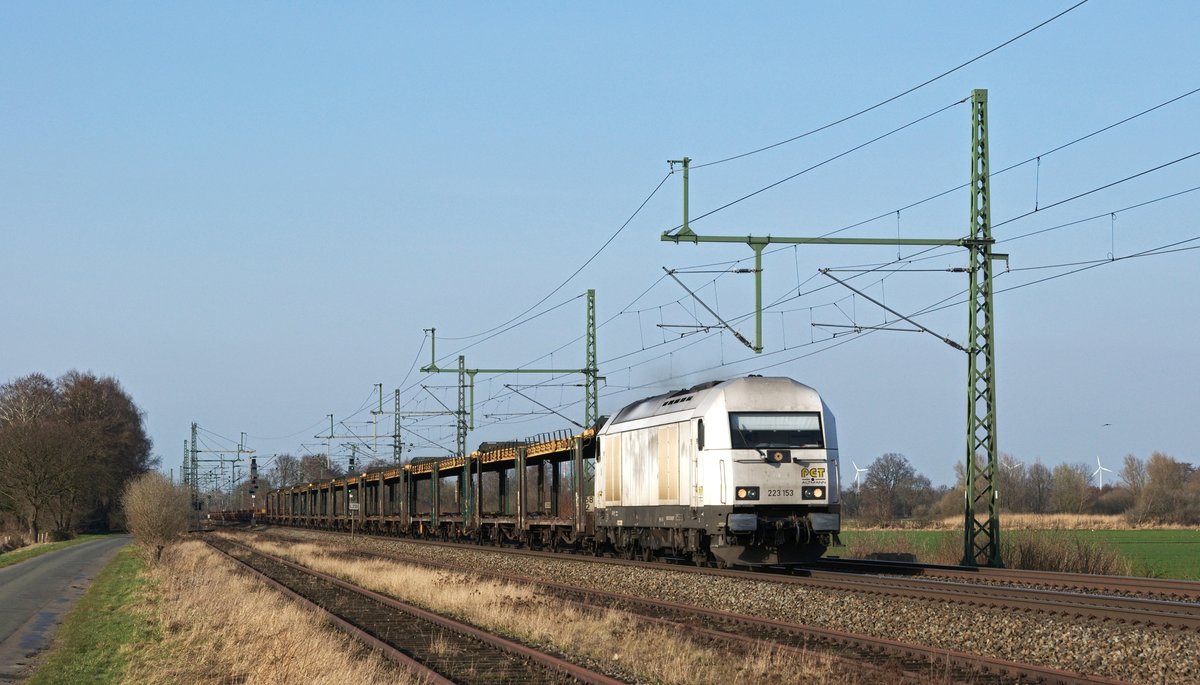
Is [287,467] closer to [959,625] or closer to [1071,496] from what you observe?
[1071,496]

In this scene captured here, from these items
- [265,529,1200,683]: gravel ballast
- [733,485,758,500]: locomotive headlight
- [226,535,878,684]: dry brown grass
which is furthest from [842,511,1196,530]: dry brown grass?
[265,529,1200,683]: gravel ballast

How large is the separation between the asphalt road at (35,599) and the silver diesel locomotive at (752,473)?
42.5 feet

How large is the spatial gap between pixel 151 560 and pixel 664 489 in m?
24.0

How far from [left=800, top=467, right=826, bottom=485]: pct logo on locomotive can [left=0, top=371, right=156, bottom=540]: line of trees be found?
69.1 metres

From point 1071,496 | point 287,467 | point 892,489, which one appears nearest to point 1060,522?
point 1071,496

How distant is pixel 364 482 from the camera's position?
245ft

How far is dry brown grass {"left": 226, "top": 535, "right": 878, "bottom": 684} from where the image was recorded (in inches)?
501

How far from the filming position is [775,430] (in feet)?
83.6

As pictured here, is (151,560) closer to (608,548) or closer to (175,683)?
(608,548)

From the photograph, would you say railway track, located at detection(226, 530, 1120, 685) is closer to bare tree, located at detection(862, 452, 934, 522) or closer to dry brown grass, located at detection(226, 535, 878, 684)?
dry brown grass, located at detection(226, 535, 878, 684)

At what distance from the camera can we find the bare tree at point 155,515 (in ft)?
160

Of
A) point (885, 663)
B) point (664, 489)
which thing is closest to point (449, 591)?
point (664, 489)

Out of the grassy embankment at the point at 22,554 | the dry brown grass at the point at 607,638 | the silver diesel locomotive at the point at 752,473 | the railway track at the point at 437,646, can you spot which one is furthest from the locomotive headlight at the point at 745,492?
the grassy embankment at the point at 22,554

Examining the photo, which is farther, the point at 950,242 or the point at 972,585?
the point at 950,242
